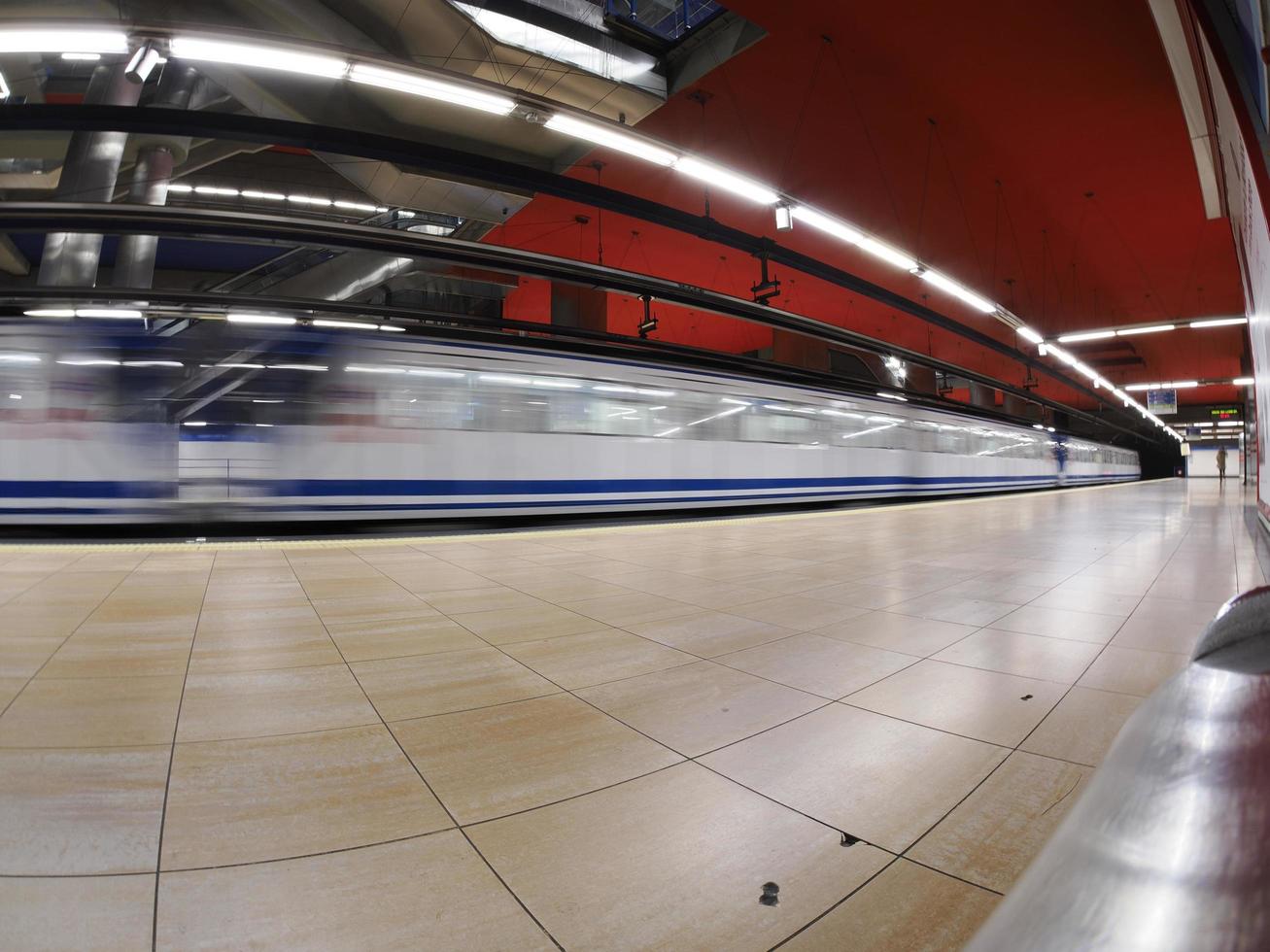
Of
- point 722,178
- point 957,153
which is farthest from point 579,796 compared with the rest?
point 957,153

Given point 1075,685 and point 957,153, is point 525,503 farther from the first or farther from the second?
point 957,153

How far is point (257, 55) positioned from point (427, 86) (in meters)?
0.97

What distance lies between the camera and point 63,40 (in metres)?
3.28

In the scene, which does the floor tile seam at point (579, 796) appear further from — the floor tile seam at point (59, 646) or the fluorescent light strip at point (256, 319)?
the fluorescent light strip at point (256, 319)

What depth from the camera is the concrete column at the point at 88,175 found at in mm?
6637

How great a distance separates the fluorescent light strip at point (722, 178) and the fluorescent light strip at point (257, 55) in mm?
2448

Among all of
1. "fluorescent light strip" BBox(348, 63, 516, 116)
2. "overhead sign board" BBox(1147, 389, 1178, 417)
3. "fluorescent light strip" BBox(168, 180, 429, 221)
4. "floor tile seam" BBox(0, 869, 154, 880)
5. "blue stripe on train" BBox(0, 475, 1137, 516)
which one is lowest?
"floor tile seam" BBox(0, 869, 154, 880)

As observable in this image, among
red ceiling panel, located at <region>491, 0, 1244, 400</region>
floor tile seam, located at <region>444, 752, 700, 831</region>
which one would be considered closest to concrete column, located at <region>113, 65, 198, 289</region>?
red ceiling panel, located at <region>491, 0, 1244, 400</region>

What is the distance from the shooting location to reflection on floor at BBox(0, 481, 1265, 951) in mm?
1054

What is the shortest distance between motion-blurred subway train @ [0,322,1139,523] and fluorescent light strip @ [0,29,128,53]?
387 centimetres

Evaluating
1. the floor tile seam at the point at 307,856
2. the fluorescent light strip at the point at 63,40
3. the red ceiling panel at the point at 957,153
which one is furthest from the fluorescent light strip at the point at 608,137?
the floor tile seam at the point at 307,856

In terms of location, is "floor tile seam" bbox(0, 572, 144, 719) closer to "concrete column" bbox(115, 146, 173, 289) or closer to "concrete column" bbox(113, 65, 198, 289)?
"concrete column" bbox(113, 65, 198, 289)

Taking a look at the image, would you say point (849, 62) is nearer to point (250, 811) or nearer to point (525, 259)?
point (525, 259)

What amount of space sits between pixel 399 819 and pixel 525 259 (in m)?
6.21
